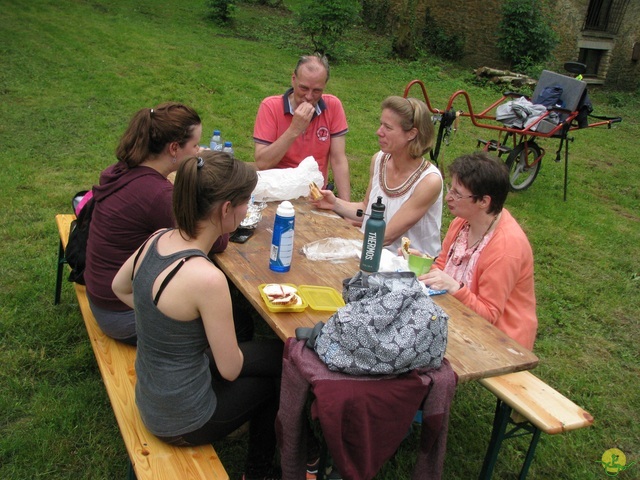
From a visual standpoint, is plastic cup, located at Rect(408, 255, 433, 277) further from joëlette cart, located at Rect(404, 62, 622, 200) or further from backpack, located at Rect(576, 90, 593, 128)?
backpack, located at Rect(576, 90, 593, 128)

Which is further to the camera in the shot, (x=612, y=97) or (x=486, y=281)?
(x=612, y=97)

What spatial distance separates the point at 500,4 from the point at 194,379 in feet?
45.4

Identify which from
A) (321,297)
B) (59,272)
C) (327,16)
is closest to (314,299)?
(321,297)

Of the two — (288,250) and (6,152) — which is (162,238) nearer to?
(288,250)

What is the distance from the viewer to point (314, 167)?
342 cm

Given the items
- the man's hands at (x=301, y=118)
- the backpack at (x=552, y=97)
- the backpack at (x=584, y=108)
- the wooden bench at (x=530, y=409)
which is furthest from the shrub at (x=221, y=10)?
the wooden bench at (x=530, y=409)

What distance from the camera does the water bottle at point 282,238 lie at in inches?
89.4

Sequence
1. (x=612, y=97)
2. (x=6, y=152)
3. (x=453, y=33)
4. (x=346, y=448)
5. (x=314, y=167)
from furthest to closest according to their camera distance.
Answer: (x=453, y=33)
(x=612, y=97)
(x=6, y=152)
(x=314, y=167)
(x=346, y=448)

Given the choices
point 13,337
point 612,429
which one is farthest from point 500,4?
point 13,337

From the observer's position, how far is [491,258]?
244 cm

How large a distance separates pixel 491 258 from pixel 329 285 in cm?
73

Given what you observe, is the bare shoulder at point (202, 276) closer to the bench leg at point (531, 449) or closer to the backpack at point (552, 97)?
the bench leg at point (531, 449)

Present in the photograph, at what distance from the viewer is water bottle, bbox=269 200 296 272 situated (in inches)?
89.4

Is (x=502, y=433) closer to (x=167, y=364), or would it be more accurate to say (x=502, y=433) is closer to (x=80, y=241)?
(x=167, y=364)
